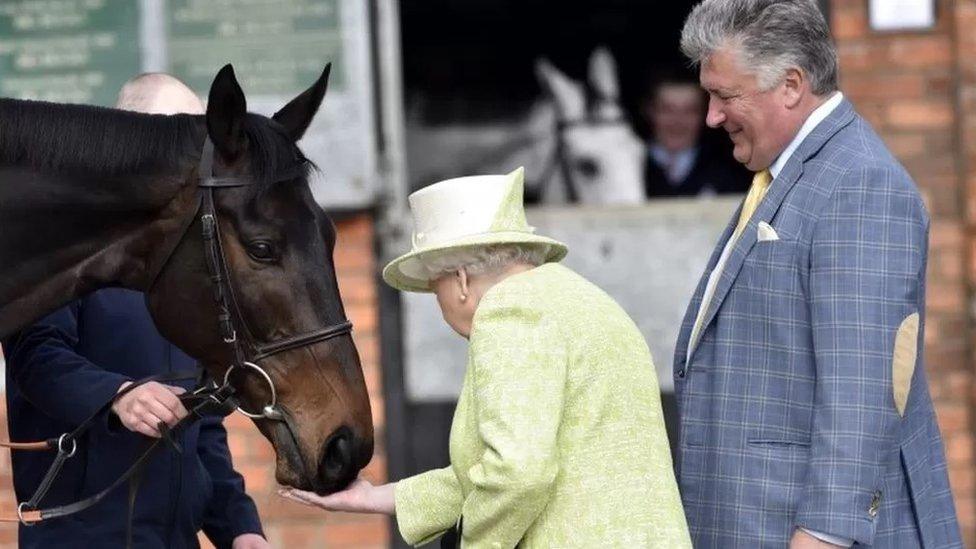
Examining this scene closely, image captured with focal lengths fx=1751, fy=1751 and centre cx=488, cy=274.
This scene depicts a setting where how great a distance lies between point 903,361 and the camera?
9.00 feet

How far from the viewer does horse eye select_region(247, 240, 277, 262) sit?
10.1ft

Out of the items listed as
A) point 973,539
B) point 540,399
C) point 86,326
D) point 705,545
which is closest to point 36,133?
point 86,326

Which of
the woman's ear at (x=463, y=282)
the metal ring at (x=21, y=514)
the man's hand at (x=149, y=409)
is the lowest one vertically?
the metal ring at (x=21, y=514)

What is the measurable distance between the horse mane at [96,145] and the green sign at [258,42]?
239 centimetres

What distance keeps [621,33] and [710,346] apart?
12.7 feet

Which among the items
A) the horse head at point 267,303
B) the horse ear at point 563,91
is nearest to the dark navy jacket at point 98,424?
the horse head at point 267,303

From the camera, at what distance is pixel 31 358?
10.6 ft

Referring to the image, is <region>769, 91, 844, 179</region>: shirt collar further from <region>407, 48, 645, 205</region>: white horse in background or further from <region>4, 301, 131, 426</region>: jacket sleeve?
<region>407, 48, 645, 205</region>: white horse in background

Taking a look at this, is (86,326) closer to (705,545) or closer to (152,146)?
(152,146)

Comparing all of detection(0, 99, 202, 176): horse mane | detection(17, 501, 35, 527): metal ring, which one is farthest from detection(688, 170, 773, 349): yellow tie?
detection(17, 501, 35, 527): metal ring

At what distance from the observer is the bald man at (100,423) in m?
3.20

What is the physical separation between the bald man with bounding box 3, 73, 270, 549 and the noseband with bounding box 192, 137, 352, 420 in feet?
0.49

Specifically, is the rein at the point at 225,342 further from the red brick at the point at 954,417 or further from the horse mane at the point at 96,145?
the red brick at the point at 954,417

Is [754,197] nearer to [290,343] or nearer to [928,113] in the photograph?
[290,343]
